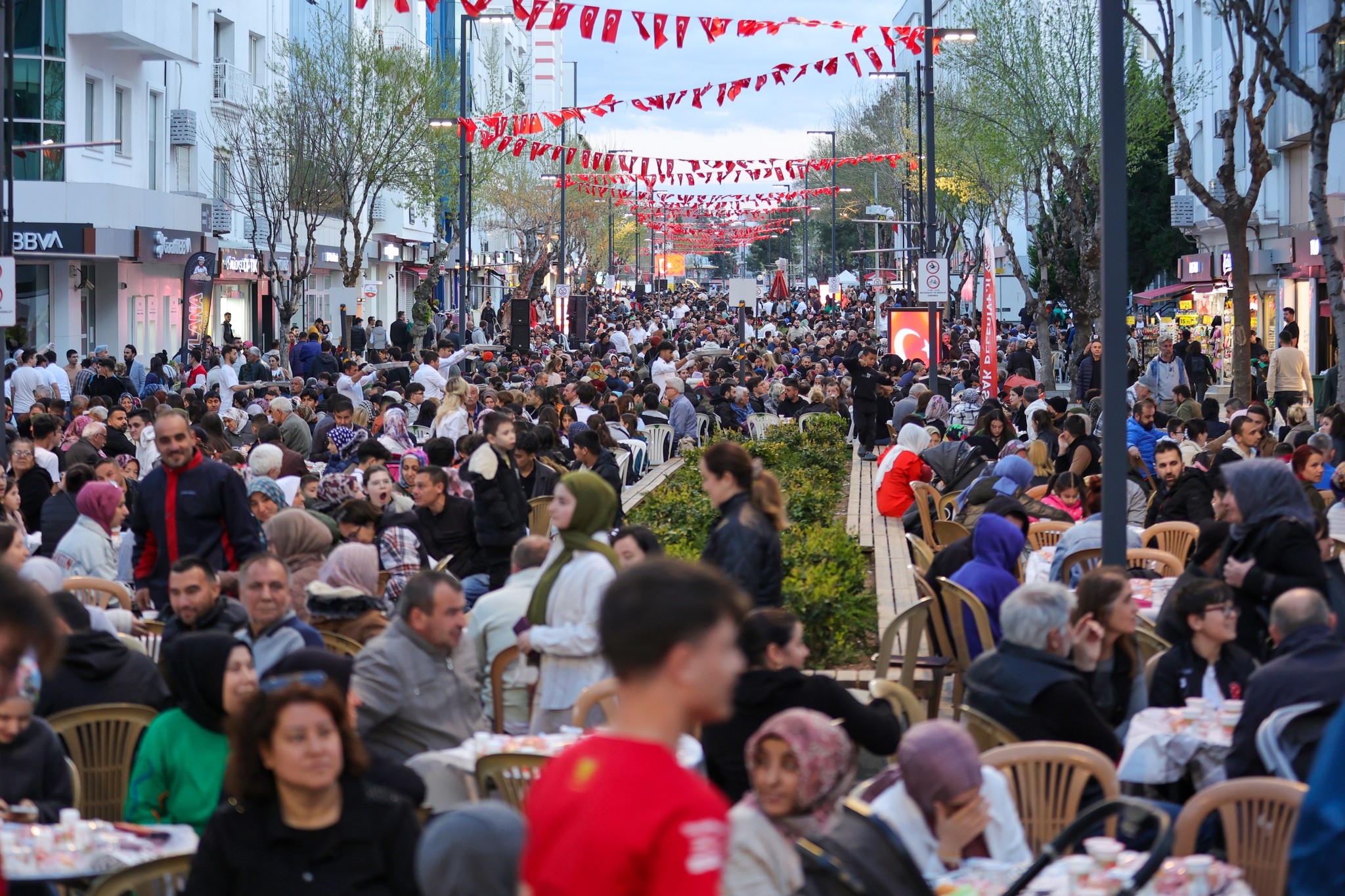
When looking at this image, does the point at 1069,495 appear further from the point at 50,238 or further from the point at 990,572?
the point at 50,238

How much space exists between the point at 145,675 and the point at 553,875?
4.45 m

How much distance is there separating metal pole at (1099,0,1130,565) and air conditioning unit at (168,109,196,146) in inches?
1323

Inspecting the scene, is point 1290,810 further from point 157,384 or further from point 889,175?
point 889,175

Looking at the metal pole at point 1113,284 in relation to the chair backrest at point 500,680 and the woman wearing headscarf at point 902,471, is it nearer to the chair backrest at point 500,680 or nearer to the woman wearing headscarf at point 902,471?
the chair backrest at point 500,680

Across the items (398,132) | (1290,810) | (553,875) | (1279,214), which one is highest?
(398,132)

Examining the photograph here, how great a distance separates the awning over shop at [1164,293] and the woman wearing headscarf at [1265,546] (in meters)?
46.3

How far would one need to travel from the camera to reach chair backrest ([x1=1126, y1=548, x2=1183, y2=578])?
10469 mm

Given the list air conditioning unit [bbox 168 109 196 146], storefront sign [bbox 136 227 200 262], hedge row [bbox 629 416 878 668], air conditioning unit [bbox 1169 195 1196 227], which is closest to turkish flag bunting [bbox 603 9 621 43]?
hedge row [bbox 629 416 878 668]

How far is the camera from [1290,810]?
500 centimetres

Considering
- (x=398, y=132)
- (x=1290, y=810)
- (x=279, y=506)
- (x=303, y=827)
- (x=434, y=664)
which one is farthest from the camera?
(x=398, y=132)

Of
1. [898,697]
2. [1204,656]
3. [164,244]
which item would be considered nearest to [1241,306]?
[1204,656]

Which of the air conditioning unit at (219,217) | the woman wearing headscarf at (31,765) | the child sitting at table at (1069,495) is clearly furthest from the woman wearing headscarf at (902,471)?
the air conditioning unit at (219,217)

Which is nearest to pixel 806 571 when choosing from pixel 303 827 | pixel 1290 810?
pixel 1290 810

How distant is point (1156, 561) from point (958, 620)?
241cm
